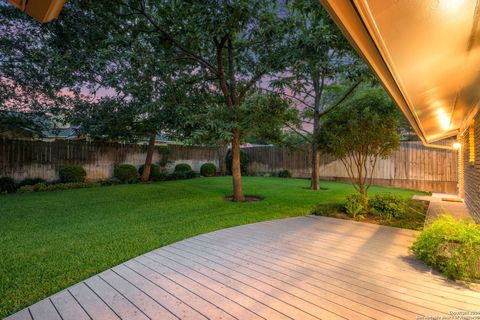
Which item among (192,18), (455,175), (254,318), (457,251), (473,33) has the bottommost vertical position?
(254,318)

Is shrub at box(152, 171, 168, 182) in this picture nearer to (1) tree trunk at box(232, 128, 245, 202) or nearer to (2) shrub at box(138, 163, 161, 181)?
(2) shrub at box(138, 163, 161, 181)

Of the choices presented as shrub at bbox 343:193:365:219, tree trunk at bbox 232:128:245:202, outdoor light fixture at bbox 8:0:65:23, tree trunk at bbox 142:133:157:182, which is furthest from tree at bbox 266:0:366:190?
tree trunk at bbox 142:133:157:182

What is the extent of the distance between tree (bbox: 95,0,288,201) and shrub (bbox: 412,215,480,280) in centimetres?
406

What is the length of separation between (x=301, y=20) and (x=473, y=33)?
4.85m

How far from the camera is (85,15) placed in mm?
5898

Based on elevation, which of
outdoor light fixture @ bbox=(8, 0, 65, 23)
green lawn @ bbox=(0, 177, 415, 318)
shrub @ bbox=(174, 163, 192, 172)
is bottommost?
green lawn @ bbox=(0, 177, 415, 318)

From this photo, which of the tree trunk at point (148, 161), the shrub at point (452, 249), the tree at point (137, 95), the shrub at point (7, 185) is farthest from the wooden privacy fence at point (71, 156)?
the shrub at point (452, 249)

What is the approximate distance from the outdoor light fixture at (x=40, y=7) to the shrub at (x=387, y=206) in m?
5.90

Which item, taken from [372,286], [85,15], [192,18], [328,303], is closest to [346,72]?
[192,18]

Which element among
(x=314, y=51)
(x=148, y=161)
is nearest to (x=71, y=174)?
(x=148, y=161)

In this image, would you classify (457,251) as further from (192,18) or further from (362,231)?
(192,18)

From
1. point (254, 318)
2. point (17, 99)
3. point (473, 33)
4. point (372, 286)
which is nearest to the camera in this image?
point (473, 33)

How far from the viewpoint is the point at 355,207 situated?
534 centimetres

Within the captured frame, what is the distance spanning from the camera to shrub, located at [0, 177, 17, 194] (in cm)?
792
